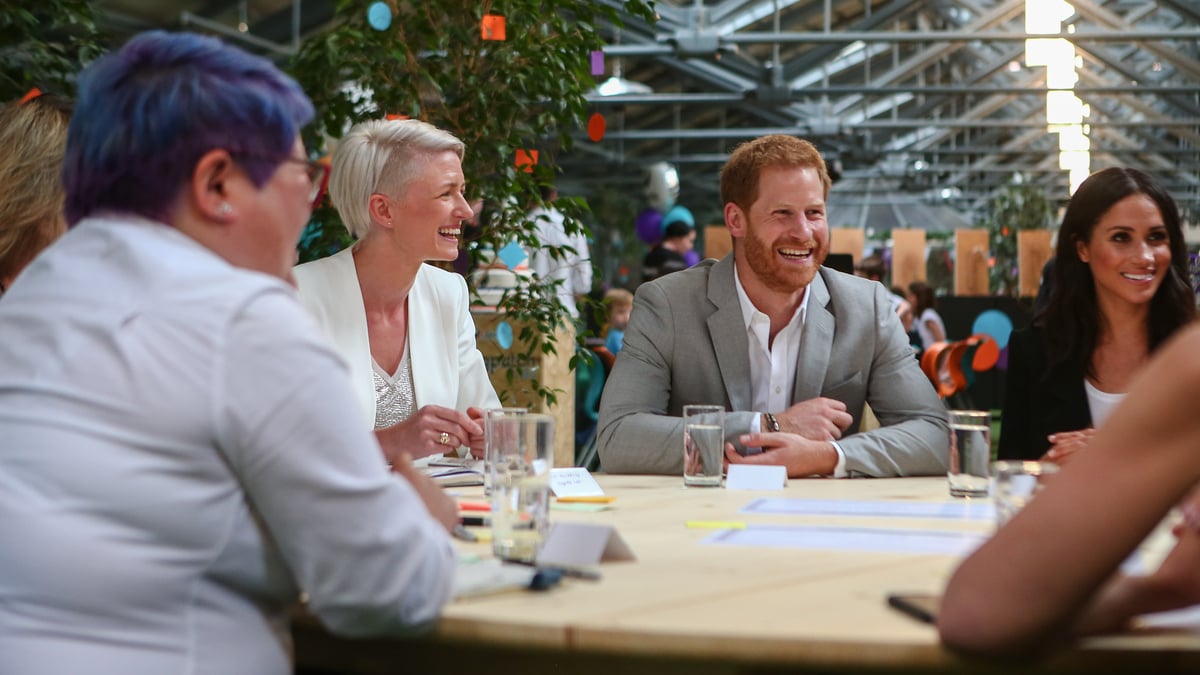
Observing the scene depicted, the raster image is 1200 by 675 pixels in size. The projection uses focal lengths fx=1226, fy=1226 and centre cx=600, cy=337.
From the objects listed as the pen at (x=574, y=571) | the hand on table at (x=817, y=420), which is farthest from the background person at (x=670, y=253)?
the pen at (x=574, y=571)

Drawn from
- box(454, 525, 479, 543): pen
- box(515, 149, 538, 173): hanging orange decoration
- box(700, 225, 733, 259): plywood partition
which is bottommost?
box(454, 525, 479, 543): pen

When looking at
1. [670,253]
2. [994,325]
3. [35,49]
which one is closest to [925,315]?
[994,325]

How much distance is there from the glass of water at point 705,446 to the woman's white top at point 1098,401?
114 centimetres

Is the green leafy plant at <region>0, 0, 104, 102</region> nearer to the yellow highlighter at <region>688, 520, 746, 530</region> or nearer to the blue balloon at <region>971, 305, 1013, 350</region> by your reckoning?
the yellow highlighter at <region>688, 520, 746, 530</region>

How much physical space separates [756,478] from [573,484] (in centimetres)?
35

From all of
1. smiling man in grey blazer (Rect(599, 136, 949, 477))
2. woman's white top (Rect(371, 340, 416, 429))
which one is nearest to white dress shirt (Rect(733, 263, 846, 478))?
smiling man in grey blazer (Rect(599, 136, 949, 477))

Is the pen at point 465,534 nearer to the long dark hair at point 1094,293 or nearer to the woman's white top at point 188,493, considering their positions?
the woman's white top at point 188,493

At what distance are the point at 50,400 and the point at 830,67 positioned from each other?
15.4 meters

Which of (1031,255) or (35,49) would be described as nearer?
(35,49)

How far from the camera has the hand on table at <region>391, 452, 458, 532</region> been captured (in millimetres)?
1613

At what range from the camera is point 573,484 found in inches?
87.7

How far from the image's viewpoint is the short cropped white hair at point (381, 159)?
3223 millimetres

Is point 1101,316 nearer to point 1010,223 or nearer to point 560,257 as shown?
point 560,257

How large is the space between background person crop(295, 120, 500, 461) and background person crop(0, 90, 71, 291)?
25.7 inches
